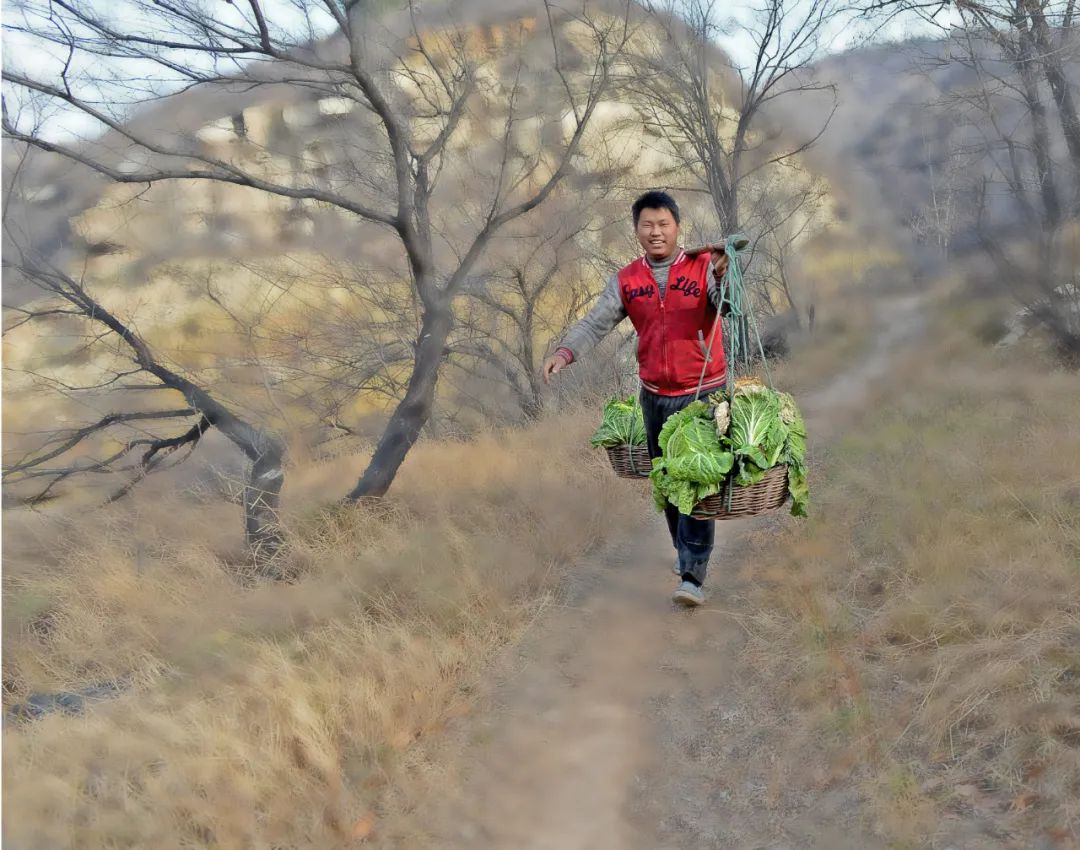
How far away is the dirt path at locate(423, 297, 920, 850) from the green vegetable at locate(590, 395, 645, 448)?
34.0 inches

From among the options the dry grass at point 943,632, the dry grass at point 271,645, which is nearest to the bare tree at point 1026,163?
the dry grass at point 943,632

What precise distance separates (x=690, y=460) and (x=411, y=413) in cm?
312

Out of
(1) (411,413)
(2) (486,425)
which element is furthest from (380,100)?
(2) (486,425)

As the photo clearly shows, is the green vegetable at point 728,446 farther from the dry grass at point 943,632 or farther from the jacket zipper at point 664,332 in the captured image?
the dry grass at point 943,632

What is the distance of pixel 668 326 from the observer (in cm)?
352

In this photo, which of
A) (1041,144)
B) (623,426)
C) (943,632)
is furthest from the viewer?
(1041,144)

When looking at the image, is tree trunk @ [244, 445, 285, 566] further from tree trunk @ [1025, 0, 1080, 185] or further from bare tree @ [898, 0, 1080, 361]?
tree trunk @ [1025, 0, 1080, 185]

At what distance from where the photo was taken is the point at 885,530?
13.4ft

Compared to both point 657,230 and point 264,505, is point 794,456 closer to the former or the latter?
point 657,230

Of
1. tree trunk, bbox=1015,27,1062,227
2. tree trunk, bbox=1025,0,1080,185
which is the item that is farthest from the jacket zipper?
tree trunk, bbox=1015,27,1062,227

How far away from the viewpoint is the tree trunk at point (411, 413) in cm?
575

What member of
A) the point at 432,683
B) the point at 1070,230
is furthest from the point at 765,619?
the point at 1070,230

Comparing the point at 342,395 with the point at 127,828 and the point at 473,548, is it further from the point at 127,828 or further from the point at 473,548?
the point at 127,828

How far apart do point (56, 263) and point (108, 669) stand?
3.05 m
